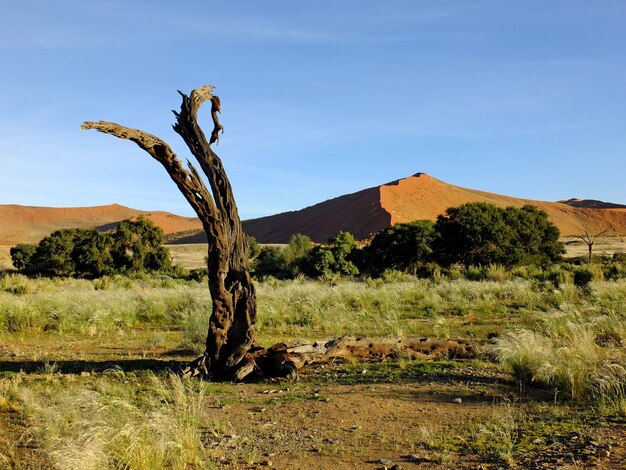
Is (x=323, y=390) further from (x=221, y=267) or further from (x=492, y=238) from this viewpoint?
(x=492, y=238)

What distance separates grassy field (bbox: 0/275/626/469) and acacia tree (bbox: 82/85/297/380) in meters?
0.57

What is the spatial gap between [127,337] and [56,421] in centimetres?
776

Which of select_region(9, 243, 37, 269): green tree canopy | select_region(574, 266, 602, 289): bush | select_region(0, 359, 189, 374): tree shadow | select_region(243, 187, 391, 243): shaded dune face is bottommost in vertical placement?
select_region(0, 359, 189, 374): tree shadow

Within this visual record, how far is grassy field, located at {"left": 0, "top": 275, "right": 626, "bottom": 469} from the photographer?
5168 mm

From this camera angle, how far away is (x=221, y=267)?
8.85 meters

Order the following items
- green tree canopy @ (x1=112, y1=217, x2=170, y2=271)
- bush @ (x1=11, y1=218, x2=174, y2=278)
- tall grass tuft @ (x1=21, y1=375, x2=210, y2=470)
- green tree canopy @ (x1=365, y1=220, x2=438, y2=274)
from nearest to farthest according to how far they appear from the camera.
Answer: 1. tall grass tuft @ (x1=21, y1=375, x2=210, y2=470)
2. green tree canopy @ (x1=365, y1=220, x2=438, y2=274)
3. bush @ (x1=11, y1=218, x2=174, y2=278)
4. green tree canopy @ (x1=112, y1=217, x2=170, y2=271)

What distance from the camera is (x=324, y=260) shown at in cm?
3244

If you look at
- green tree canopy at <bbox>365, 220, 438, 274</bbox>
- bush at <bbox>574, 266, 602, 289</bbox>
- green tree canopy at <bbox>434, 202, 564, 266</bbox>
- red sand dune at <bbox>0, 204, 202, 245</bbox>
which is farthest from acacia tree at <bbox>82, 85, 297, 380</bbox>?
red sand dune at <bbox>0, 204, 202, 245</bbox>

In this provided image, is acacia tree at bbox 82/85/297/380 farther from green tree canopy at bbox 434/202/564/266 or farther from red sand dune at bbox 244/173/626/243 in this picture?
red sand dune at bbox 244/173/626/243

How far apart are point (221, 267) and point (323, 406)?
2766 millimetres

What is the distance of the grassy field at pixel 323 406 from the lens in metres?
5.17

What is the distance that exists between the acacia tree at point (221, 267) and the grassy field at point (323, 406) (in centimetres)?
57

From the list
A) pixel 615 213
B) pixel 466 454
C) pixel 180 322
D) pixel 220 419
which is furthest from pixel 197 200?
pixel 615 213

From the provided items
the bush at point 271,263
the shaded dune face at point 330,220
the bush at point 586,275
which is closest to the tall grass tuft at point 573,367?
the bush at point 586,275
